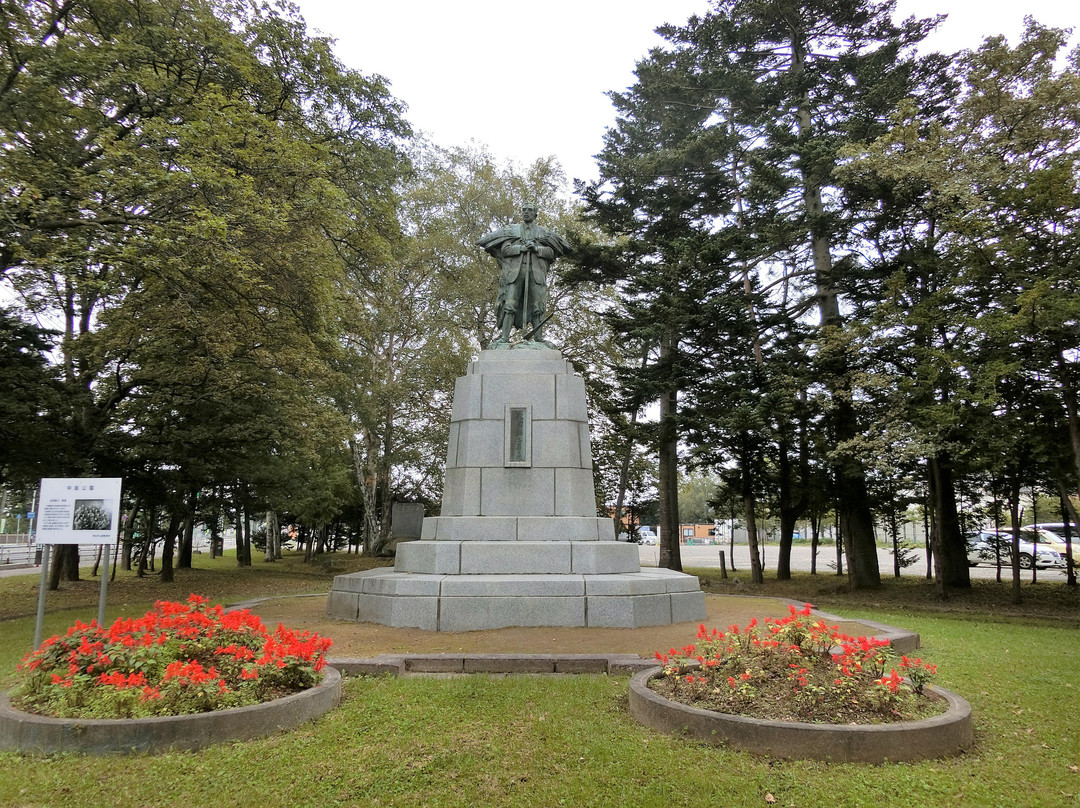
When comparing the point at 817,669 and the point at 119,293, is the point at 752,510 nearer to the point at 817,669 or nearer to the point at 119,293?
the point at 817,669

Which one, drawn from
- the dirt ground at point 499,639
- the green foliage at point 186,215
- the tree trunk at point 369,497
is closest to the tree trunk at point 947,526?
the dirt ground at point 499,639

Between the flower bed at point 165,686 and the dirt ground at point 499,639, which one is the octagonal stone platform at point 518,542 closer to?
the dirt ground at point 499,639

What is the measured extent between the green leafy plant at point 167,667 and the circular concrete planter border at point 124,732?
0.59ft

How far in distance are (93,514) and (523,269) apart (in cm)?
798

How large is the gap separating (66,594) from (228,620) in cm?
1464

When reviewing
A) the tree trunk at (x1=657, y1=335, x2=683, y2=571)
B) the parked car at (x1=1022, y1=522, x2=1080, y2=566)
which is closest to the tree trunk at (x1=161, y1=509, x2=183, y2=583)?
the tree trunk at (x1=657, y1=335, x2=683, y2=571)

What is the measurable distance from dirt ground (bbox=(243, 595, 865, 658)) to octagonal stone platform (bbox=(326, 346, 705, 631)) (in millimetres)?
282

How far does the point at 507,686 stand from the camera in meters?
6.27

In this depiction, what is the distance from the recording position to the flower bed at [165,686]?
4.49 m

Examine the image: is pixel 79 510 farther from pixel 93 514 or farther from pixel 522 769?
pixel 522 769

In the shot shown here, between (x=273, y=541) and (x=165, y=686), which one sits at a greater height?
(x=165, y=686)

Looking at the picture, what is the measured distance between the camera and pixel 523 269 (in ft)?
41.9

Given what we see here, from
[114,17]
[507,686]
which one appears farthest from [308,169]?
[507,686]

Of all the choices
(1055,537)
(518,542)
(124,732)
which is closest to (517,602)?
(518,542)
